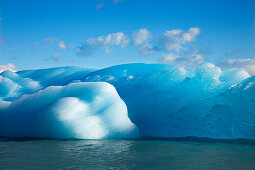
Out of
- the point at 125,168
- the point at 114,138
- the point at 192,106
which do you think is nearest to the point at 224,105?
the point at 192,106

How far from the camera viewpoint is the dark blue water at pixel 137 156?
4160 millimetres

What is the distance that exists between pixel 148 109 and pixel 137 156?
3600mm

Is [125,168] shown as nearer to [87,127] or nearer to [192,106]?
[87,127]

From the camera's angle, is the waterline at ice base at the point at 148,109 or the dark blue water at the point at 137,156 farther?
the waterline at ice base at the point at 148,109

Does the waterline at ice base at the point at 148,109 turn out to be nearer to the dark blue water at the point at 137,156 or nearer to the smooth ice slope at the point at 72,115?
the smooth ice slope at the point at 72,115

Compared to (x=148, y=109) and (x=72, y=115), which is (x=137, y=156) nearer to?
(x=72, y=115)

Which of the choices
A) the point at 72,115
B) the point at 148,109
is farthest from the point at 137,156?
the point at 148,109

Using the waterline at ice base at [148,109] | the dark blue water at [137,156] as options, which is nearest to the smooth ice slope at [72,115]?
the waterline at ice base at [148,109]

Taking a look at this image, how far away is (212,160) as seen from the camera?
14.7 feet

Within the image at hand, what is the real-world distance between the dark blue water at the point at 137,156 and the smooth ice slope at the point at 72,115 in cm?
123

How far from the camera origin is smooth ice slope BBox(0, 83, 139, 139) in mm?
7316

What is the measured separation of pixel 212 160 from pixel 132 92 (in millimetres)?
5176

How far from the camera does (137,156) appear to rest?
4.82 meters

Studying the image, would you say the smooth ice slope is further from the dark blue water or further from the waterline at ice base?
the dark blue water
